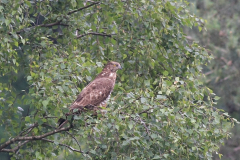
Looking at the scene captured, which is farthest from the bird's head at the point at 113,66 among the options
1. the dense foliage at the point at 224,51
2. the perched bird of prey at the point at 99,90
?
the dense foliage at the point at 224,51

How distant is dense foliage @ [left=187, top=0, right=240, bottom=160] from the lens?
58.5 ft

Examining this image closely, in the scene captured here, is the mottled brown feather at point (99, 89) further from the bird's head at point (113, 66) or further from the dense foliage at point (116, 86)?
the dense foliage at point (116, 86)

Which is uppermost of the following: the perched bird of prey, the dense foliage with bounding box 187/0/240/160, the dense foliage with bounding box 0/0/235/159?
the dense foliage with bounding box 0/0/235/159

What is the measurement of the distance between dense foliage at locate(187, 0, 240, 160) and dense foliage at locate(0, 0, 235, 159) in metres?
11.0

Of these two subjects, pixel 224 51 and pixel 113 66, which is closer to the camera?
pixel 113 66

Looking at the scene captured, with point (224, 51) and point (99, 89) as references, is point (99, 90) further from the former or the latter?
point (224, 51)

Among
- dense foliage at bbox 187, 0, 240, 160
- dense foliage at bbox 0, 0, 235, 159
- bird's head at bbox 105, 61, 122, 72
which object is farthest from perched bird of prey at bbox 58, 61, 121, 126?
dense foliage at bbox 187, 0, 240, 160

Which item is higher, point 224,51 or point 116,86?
point 116,86

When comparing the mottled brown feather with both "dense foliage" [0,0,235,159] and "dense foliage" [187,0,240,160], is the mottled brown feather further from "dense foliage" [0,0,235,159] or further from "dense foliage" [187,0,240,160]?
"dense foliage" [187,0,240,160]

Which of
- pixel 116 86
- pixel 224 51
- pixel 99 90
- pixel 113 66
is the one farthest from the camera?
pixel 224 51

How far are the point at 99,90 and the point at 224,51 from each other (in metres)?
12.2

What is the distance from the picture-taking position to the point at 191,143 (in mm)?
5219

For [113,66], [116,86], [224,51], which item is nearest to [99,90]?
[116,86]

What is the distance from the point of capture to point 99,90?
21.1ft
